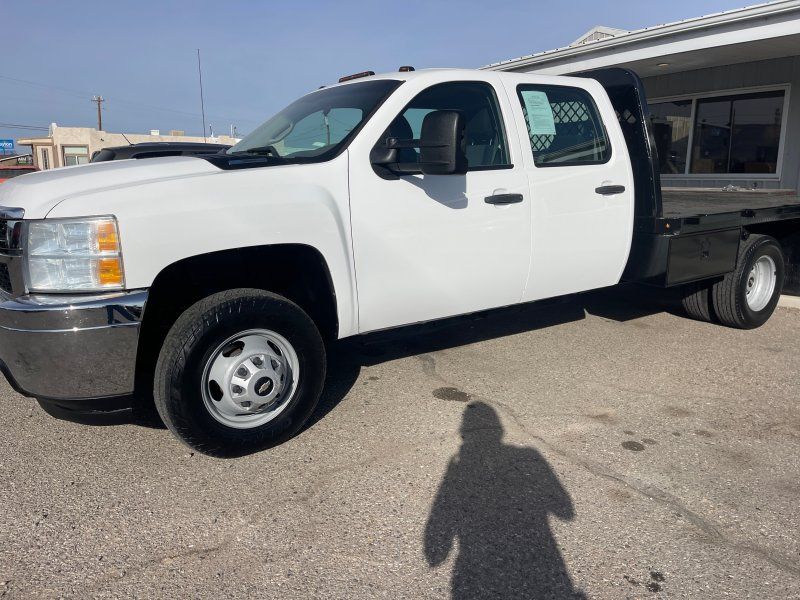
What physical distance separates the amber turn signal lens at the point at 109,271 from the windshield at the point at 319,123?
117 centimetres

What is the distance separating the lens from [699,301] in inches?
230

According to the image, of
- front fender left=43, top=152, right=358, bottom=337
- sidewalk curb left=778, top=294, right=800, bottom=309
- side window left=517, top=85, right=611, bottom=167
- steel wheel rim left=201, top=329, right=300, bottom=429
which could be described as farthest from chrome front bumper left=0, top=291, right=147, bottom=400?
sidewalk curb left=778, top=294, right=800, bottom=309

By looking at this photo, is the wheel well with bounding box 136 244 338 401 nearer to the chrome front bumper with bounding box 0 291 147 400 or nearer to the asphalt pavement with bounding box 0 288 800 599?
the chrome front bumper with bounding box 0 291 147 400

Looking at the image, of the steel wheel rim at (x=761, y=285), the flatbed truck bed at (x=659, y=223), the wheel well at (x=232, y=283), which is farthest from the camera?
the steel wheel rim at (x=761, y=285)

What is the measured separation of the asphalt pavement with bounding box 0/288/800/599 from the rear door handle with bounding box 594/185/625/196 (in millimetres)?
1030

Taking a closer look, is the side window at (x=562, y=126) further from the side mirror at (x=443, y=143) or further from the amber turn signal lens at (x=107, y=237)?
the amber turn signal lens at (x=107, y=237)

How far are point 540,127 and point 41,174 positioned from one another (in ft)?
9.74

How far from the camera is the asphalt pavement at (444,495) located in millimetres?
2396

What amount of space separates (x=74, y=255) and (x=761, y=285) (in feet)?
18.8

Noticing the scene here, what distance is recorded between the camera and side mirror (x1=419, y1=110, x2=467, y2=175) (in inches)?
129

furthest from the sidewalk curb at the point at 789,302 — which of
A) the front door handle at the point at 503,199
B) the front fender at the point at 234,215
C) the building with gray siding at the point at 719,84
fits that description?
the front fender at the point at 234,215

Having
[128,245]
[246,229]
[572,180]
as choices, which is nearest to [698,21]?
[572,180]

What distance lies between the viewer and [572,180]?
4.28 meters

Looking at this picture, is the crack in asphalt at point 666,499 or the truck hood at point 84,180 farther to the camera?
the truck hood at point 84,180
